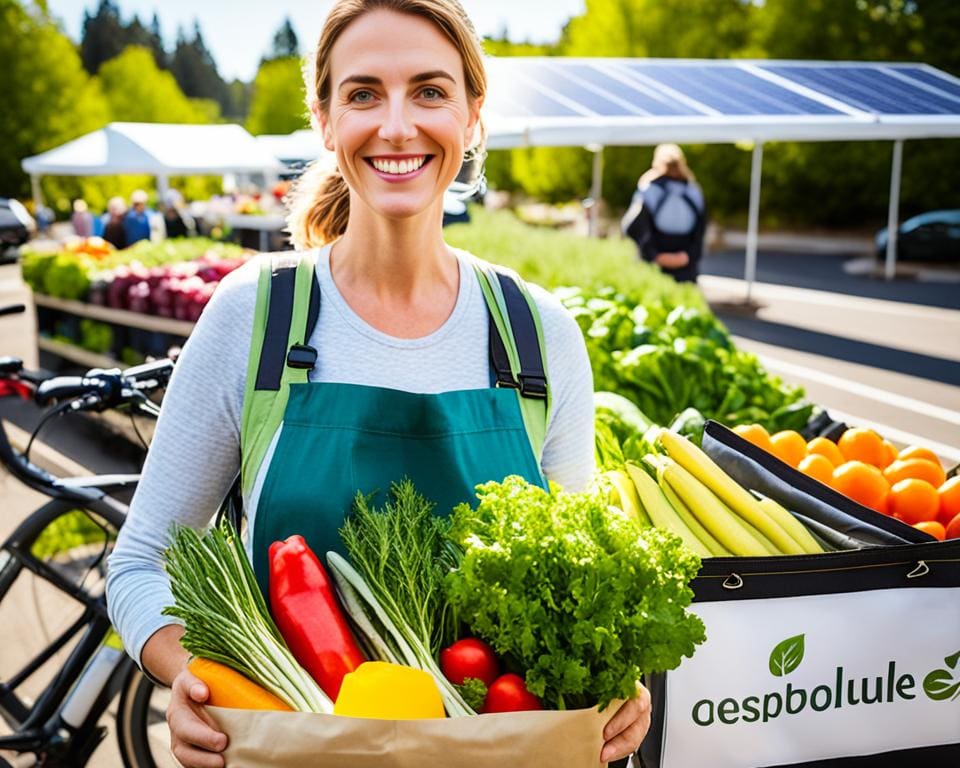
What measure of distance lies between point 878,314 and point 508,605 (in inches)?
606

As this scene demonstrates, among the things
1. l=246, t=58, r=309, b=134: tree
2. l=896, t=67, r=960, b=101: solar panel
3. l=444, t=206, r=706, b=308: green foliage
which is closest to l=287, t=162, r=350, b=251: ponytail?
l=444, t=206, r=706, b=308: green foliage

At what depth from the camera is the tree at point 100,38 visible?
8825 cm

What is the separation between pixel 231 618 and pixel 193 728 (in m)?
0.15

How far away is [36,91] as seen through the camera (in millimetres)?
41625

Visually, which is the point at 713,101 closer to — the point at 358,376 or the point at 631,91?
the point at 631,91

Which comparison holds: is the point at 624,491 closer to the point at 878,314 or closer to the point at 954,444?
the point at 954,444

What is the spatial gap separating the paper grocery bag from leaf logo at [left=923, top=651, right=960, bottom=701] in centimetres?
138

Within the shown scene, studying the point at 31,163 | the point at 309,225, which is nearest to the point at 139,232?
the point at 31,163

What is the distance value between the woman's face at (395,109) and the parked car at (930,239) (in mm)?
23589

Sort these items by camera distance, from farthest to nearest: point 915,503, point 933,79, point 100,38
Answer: point 100,38 < point 933,79 < point 915,503

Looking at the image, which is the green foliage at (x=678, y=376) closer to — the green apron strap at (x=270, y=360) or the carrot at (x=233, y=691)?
the green apron strap at (x=270, y=360)

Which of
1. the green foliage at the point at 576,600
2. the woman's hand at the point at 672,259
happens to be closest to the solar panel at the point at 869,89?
the woman's hand at the point at 672,259

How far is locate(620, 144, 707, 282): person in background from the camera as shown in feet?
30.8

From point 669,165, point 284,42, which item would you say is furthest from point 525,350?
point 284,42
